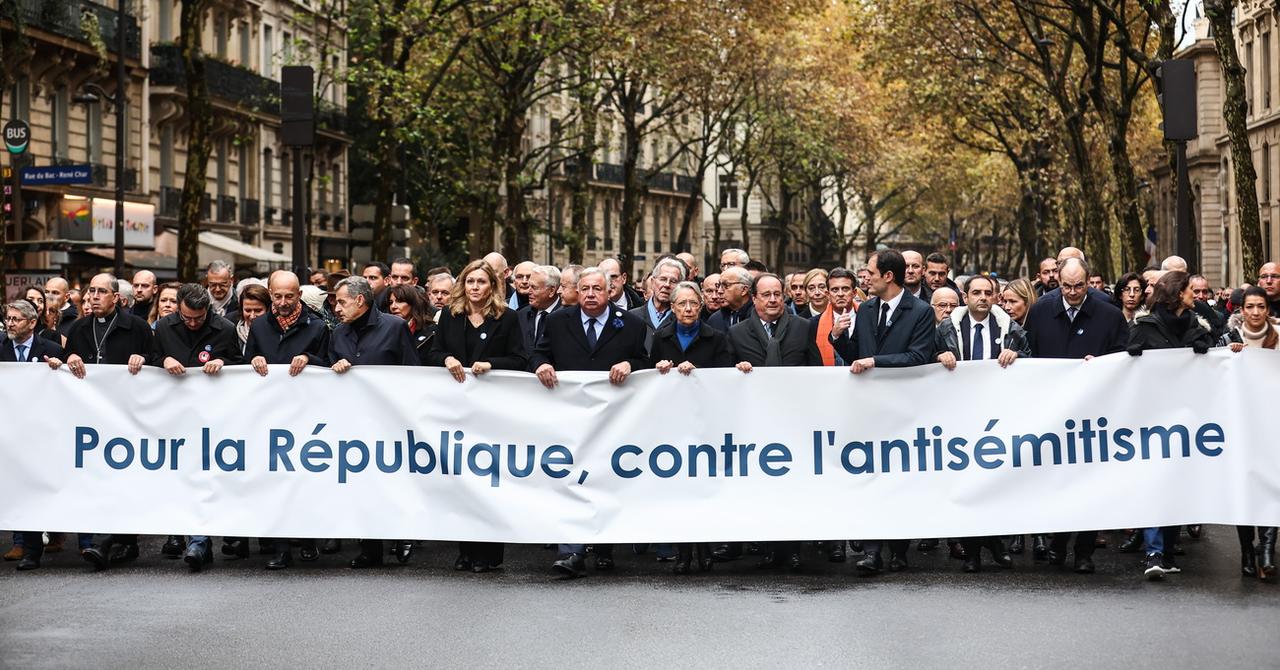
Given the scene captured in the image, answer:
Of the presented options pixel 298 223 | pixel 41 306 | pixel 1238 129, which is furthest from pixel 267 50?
pixel 41 306

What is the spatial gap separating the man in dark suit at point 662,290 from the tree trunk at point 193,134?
44.1ft

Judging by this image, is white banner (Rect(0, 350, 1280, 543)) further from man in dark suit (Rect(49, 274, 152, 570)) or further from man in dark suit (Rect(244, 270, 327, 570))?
A: man in dark suit (Rect(49, 274, 152, 570))

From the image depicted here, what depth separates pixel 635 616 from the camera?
9.91m

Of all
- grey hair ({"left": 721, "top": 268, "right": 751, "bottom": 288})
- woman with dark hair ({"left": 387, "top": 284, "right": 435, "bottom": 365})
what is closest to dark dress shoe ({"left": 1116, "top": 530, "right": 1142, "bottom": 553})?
grey hair ({"left": 721, "top": 268, "right": 751, "bottom": 288})

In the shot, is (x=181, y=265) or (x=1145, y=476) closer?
(x=1145, y=476)

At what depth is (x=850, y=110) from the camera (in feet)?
201

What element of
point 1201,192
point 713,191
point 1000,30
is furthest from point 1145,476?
point 713,191

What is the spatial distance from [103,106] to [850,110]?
26711mm

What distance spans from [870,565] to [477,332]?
2779mm

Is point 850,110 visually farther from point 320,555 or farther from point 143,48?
point 320,555

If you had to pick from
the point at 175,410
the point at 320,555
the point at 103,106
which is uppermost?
the point at 103,106

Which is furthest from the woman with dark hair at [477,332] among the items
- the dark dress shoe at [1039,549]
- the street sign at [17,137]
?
the street sign at [17,137]

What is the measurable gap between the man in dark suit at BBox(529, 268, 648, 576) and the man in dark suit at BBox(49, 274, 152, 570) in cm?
268

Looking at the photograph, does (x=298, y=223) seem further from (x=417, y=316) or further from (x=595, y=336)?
(x=595, y=336)
